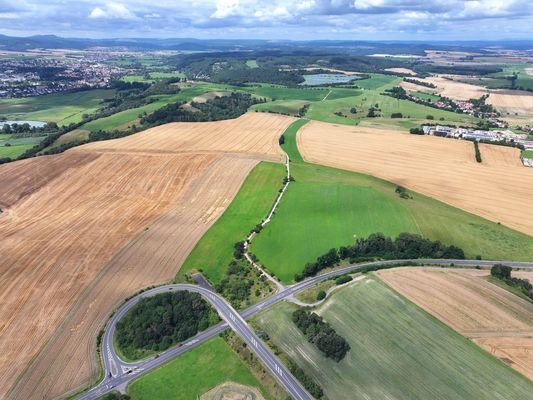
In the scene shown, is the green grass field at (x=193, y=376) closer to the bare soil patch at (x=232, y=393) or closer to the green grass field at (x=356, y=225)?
the bare soil patch at (x=232, y=393)

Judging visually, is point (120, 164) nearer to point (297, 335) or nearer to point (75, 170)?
point (75, 170)

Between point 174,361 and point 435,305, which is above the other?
point 435,305

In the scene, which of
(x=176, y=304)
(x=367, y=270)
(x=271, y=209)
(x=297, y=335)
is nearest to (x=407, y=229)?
(x=367, y=270)

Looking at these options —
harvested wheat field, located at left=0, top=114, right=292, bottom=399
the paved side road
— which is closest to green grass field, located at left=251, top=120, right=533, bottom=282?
the paved side road

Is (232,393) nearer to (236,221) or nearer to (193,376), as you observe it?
(193,376)

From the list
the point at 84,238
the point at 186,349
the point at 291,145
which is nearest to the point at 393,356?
the point at 186,349

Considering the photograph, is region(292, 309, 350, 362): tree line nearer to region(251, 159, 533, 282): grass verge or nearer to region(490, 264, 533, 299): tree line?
region(251, 159, 533, 282): grass verge
